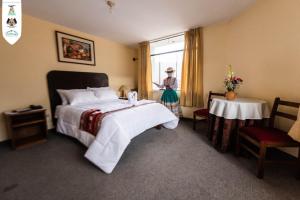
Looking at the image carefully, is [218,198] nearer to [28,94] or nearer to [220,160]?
[220,160]

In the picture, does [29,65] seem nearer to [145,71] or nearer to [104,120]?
[104,120]

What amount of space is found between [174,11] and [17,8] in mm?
2228

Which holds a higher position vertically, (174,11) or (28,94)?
(174,11)

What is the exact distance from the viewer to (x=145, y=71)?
4.50m

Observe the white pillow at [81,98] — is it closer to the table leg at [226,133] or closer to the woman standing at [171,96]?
the woman standing at [171,96]

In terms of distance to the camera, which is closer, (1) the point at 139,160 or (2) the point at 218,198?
(2) the point at 218,198

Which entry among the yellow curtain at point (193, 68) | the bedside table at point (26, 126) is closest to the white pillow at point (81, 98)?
the bedside table at point (26, 126)

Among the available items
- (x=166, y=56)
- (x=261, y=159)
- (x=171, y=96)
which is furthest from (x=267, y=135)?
(x=166, y=56)

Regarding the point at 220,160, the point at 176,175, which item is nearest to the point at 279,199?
the point at 220,160

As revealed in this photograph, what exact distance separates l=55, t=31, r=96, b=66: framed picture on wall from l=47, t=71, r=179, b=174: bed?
34cm

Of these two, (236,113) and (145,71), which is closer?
(236,113)

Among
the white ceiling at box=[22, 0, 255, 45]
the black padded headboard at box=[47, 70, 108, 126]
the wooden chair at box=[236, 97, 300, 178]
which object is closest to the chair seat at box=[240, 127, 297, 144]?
the wooden chair at box=[236, 97, 300, 178]

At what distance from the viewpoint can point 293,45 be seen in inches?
70.3

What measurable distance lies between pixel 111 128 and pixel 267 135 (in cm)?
185
